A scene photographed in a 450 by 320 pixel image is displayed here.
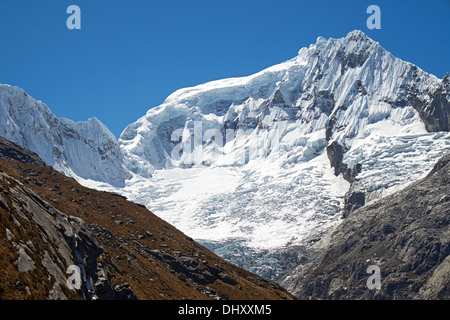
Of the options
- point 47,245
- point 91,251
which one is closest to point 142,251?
point 91,251

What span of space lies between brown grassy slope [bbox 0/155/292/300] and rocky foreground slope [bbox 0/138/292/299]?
0.53 ft

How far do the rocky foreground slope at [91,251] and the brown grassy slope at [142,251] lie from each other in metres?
0.16

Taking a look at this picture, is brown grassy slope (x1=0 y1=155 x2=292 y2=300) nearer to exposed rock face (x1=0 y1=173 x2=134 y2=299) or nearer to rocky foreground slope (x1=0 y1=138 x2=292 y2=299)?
rocky foreground slope (x1=0 y1=138 x2=292 y2=299)

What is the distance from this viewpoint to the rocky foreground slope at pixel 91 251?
4756cm

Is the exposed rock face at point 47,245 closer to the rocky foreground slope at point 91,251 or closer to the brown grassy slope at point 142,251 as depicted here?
the rocky foreground slope at point 91,251

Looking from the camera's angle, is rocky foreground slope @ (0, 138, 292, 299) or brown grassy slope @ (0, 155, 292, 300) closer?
rocky foreground slope @ (0, 138, 292, 299)

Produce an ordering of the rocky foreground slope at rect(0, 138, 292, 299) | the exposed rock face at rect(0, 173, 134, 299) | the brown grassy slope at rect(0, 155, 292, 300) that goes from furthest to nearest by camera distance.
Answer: the brown grassy slope at rect(0, 155, 292, 300)
the rocky foreground slope at rect(0, 138, 292, 299)
the exposed rock face at rect(0, 173, 134, 299)

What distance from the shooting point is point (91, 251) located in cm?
6106

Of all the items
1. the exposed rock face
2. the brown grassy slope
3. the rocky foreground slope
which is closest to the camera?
the exposed rock face

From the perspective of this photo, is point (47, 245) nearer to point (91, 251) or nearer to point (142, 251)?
point (91, 251)

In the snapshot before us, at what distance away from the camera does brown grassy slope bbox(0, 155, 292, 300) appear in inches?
2982

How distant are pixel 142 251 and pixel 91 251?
95.1ft

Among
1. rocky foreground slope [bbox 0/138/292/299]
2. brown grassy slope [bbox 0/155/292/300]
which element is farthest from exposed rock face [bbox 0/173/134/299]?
brown grassy slope [bbox 0/155/292/300]
